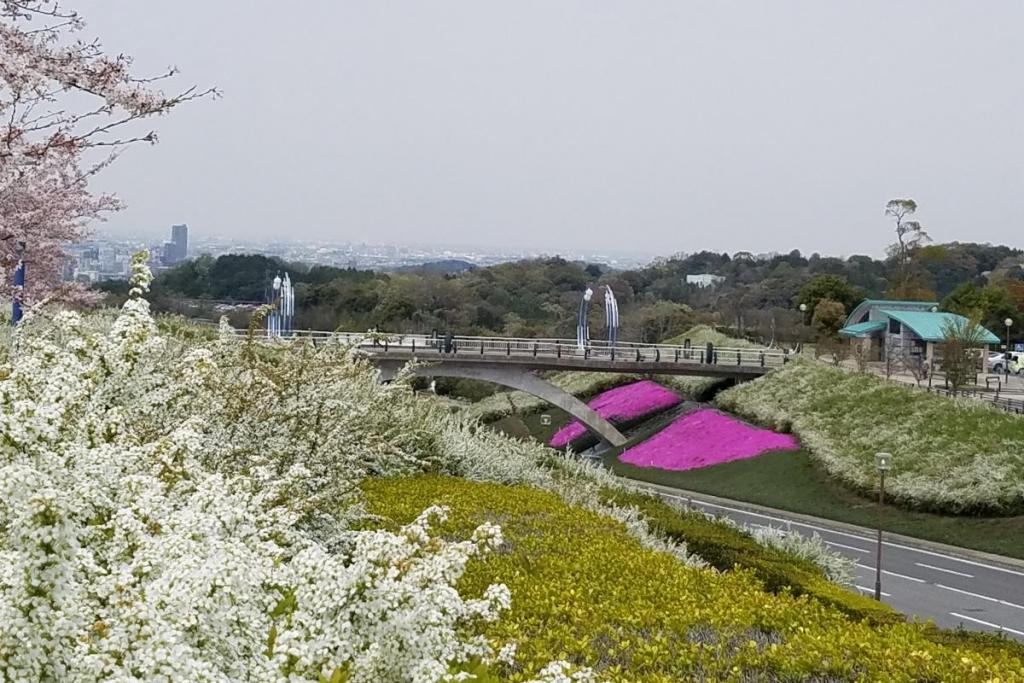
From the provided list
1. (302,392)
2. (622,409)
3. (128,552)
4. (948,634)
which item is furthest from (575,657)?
(622,409)

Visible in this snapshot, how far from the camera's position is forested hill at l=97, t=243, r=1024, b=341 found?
55.3 metres

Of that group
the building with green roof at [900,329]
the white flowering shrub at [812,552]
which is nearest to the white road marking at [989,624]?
the white flowering shrub at [812,552]

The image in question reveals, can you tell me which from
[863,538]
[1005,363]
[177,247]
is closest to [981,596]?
[863,538]

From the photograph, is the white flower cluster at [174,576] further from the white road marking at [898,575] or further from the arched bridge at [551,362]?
the arched bridge at [551,362]

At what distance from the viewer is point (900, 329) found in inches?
1592

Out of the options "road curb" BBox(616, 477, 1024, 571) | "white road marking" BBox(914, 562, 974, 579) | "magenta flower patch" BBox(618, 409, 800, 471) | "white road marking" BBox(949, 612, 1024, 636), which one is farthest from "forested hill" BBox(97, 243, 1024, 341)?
"white road marking" BBox(949, 612, 1024, 636)

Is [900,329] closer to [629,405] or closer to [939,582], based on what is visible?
[629,405]

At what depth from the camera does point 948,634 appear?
870 centimetres

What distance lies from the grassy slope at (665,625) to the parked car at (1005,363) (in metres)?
36.5

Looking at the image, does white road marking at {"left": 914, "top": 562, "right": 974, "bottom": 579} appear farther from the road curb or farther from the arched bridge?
the arched bridge

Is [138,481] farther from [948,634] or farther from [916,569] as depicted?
[916,569]

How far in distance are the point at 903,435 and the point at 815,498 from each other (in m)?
3.21

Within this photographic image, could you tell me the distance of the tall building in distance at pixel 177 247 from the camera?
298 ft

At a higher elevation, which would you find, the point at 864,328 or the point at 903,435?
the point at 864,328
